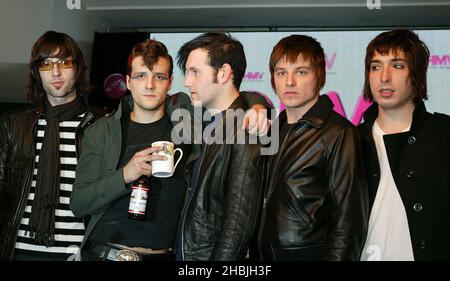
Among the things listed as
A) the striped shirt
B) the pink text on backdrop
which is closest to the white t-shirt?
the pink text on backdrop

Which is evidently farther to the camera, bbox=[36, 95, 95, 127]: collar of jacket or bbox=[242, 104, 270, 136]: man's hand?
bbox=[36, 95, 95, 127]: collar of jacket

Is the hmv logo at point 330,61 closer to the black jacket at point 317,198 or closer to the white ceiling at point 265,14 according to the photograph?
the white ceiling at point 265,14

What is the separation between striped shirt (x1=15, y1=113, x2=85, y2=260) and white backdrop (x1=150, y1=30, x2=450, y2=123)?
817 mm

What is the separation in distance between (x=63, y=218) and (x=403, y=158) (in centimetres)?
131

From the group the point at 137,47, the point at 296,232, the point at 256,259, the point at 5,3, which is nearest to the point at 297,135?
the point at 296,232

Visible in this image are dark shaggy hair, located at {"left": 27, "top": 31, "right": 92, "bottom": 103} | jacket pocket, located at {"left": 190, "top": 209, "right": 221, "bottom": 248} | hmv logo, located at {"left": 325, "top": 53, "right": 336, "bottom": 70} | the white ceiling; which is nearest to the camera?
jacket pocket, located at {"left": 190, "top": 209, "right": 221, "bottom": 248}

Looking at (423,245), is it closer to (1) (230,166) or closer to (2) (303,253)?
(2) (303,253)

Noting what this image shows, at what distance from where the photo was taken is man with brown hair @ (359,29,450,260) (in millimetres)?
1937

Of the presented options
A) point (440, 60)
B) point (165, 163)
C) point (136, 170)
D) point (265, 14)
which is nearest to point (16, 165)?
point (136, 170)

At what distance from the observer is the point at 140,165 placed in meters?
1.98

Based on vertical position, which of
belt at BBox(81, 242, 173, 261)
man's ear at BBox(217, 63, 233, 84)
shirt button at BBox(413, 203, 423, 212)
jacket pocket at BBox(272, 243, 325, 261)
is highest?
man's ear at BBox(217, 63, 233, 84)

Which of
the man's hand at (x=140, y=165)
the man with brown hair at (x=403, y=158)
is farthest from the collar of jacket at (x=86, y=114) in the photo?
the man with brown hair at (x=403, y=158)

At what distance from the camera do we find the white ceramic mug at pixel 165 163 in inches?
77.1

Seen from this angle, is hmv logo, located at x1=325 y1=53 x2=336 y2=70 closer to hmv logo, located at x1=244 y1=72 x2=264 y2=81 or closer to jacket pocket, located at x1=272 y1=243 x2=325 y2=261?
hmv logo, located at x1=244 y1=72 x2=264 y2=81
